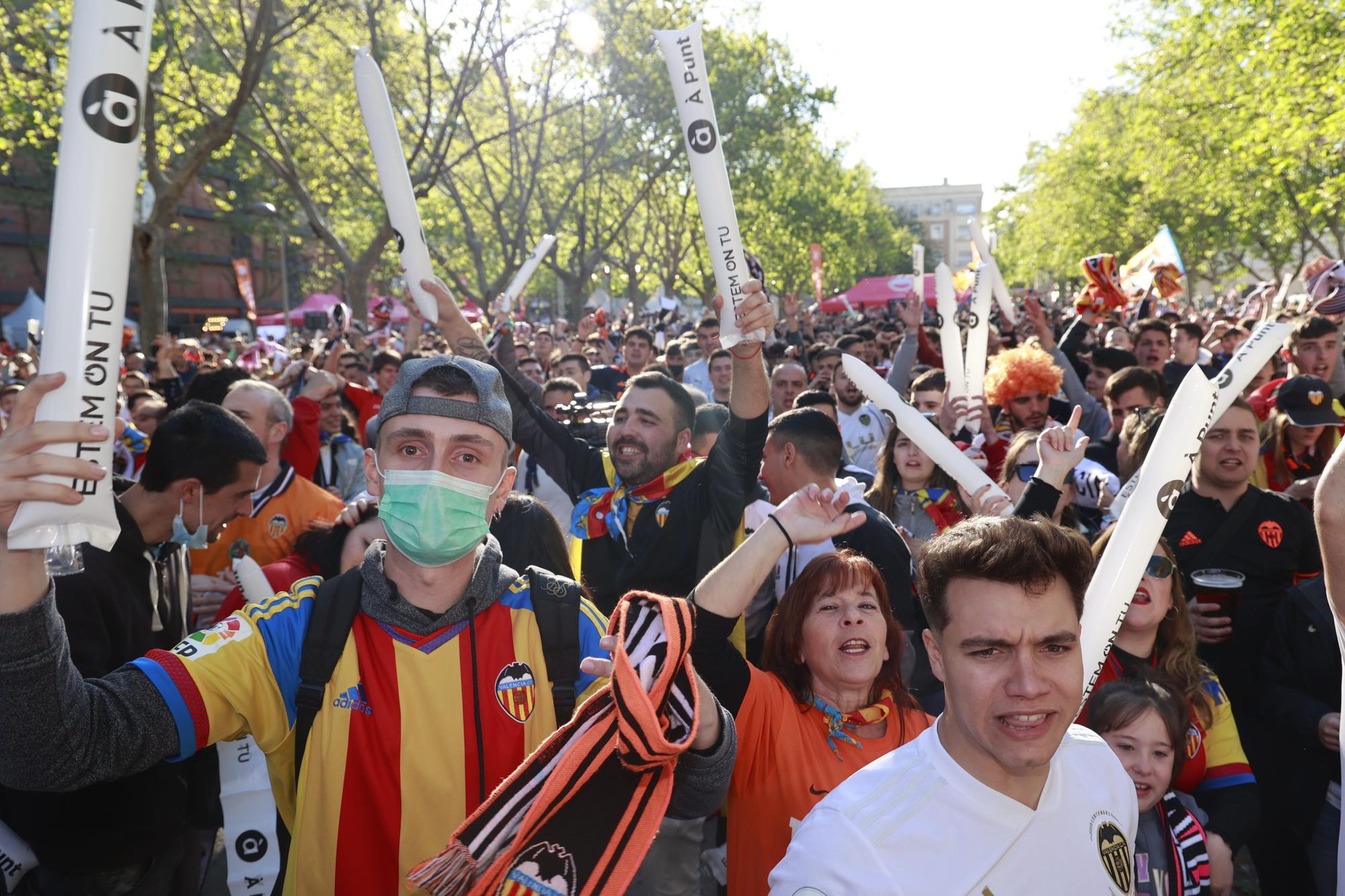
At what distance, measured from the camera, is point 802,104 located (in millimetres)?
28047

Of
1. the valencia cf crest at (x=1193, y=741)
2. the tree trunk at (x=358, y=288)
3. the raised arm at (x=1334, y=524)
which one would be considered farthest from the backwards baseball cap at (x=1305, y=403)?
the tree trunk at (x=358, y=288)

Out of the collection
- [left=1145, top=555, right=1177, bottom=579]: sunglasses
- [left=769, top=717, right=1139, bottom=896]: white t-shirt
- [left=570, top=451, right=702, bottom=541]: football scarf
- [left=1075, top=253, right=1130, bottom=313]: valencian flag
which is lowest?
[left=769, top=717, right=1139, bottom=896]: white t-shirt

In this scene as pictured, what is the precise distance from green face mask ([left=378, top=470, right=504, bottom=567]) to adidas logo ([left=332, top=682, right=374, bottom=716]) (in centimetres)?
33

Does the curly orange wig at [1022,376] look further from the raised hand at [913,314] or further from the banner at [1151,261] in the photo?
the banner at [1151,261]

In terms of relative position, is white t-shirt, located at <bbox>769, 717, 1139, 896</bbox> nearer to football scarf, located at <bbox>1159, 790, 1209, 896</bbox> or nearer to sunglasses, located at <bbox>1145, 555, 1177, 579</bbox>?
football scarf, located at <bbox>1159, 790, 1209, 896</bbox>

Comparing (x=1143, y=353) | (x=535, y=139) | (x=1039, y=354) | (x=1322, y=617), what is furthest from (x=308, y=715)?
(x=535, y=139)

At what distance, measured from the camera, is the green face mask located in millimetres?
2445

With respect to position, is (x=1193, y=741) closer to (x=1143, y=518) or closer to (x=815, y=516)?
(x=1143, y=518)

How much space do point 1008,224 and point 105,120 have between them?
224ft

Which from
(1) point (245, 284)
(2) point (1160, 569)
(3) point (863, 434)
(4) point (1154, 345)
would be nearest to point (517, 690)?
(2) point (1160, 569)

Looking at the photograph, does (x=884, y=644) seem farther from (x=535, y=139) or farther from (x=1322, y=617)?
(x=535, y=139)

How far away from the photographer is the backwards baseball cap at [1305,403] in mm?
5586

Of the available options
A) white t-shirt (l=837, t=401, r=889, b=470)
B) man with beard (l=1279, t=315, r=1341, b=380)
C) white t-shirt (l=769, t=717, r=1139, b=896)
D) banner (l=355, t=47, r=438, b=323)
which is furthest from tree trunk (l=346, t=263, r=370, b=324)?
white t-shirt (l=769, t=717, r=1139, b=896)

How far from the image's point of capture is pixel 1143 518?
2549 millimetres
